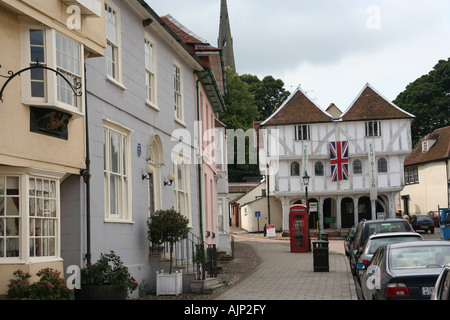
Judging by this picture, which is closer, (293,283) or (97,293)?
(97,293)

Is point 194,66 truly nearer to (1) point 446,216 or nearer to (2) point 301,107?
(1) point 446,216

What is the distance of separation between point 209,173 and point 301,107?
29.4 metres

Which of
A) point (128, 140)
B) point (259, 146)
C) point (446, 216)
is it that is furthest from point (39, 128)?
point (259, 146)

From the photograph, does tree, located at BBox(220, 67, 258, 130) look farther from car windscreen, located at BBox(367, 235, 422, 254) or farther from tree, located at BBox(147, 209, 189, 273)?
tree, located at BBox(147, 209, 189, 273)

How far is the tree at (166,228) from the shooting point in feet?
53.2

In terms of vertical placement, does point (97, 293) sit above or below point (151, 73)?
below

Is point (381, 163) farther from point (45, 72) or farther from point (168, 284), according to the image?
point (45, 72)

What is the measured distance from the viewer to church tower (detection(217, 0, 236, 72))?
116000 mm

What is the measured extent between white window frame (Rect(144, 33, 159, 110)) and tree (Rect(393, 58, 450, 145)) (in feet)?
192

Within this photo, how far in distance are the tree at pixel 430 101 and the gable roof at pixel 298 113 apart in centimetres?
2075

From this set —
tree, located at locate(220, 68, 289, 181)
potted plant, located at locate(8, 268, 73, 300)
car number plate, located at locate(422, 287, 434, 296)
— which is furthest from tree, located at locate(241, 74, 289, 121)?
car number plate, located at locate(422, 287, 434, 296)

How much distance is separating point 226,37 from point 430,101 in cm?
5203

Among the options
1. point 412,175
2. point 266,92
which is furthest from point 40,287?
point 266,92

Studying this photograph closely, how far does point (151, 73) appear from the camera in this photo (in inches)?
711
